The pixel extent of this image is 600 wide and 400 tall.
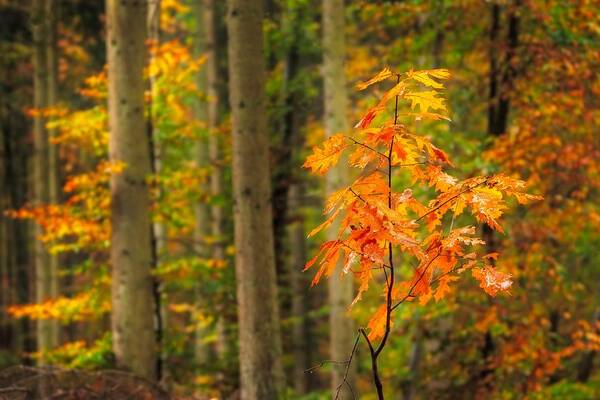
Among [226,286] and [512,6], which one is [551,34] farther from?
[226,286]

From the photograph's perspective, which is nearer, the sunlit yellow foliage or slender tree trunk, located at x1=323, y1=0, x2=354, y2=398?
the sunlit yellow foliage

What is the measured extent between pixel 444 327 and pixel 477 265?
928cm

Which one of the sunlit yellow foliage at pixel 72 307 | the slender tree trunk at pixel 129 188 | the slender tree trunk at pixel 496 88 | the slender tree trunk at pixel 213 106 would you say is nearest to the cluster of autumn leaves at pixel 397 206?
the slender tree trunk at pixel 129 188

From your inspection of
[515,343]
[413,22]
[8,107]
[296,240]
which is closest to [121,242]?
[515,343]

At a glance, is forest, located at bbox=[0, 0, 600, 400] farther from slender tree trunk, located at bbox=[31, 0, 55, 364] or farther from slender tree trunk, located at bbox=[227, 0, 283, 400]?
slender tree trunk, located at bbox=[31, 0, 55, 364]

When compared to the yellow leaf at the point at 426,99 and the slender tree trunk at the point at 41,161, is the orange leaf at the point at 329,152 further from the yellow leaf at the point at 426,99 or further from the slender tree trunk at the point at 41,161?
the slender tree trunk at the point at 41,161

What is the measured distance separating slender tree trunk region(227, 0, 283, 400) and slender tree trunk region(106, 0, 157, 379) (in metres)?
1.39

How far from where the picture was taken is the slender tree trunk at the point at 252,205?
20.5ft

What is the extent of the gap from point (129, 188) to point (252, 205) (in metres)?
1.63

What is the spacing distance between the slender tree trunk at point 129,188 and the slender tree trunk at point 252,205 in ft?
4.56

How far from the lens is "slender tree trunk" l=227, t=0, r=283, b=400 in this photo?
6.24 metres

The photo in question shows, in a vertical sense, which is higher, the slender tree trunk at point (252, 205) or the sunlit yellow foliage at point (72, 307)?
the slender tree trunk at point (252, 205)

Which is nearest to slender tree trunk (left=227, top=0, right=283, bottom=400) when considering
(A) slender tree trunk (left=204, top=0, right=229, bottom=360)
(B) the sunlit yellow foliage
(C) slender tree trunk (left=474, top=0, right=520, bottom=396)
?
(C) slender tree trunk (left=474, top=0, right=520, bottom=396)

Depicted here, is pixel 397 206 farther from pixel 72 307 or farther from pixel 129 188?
pixel 72 307
